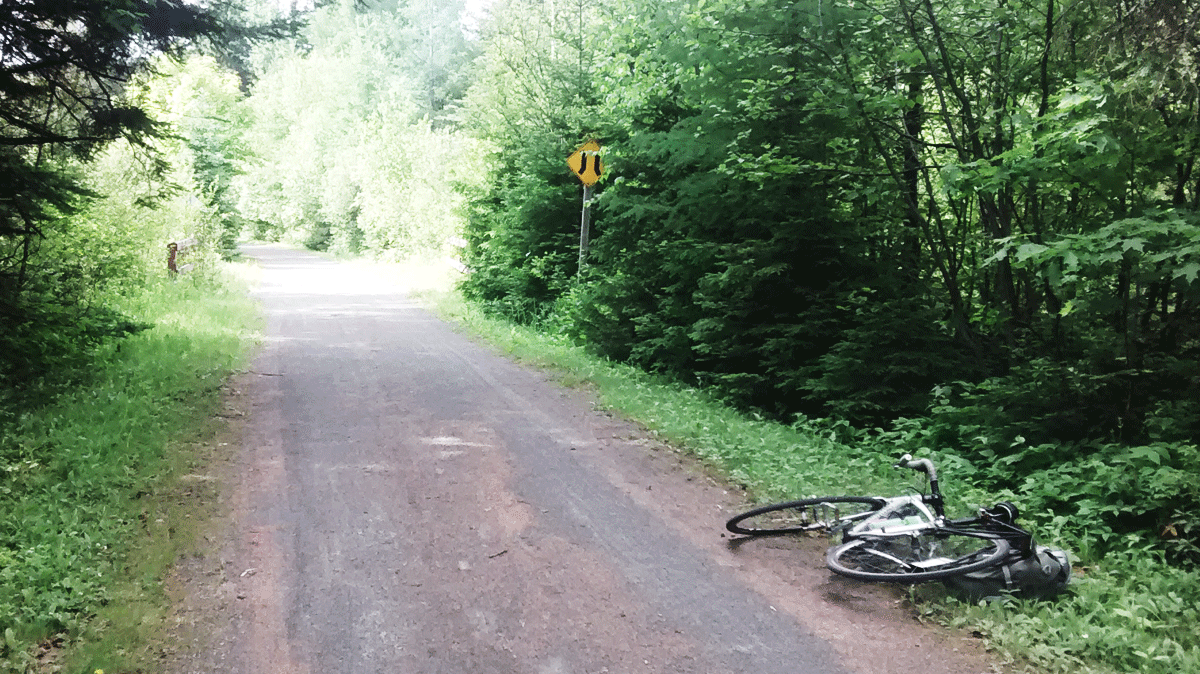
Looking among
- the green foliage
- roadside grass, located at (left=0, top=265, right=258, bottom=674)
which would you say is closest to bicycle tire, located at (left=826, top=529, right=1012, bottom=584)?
roadside grass, located at (left=0, top=265, right=258, bottom=674)

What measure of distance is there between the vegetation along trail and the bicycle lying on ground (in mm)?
218

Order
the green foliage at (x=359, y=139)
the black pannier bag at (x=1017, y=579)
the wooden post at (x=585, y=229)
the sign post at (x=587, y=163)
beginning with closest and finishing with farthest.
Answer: the black pannier bag at (x=1017, y=579) → the sign post at (x=587, y=163) → the wooden post at (x=585, y=229) → the green foliage at (x=359, y=139)

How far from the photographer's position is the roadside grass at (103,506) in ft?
14.6

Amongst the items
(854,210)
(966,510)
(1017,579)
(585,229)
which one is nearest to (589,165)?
(585,229)

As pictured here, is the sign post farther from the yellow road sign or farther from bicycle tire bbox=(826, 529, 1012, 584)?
bicycle tire bbox=(826, 529, 1012, 584)

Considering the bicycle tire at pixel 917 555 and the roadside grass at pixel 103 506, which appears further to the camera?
Result: the bicycle tire at pixel 917 555

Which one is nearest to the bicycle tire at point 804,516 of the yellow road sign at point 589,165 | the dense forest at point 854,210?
the dense forest at point 854,210

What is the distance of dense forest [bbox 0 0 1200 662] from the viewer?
660cm

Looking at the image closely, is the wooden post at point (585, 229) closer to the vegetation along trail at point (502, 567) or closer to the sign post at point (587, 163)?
the sign post at point (587, 163)

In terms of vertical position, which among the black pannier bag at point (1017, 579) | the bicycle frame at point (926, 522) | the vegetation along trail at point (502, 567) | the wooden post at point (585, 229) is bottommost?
the vegetation along trail at point (502, 567)

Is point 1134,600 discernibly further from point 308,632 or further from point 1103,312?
point 308,632

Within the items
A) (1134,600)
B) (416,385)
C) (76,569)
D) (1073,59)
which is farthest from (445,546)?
(1073,59)

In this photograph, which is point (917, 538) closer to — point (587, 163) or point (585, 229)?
point (587, 163)

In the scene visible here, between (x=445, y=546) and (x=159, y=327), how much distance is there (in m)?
9.59
